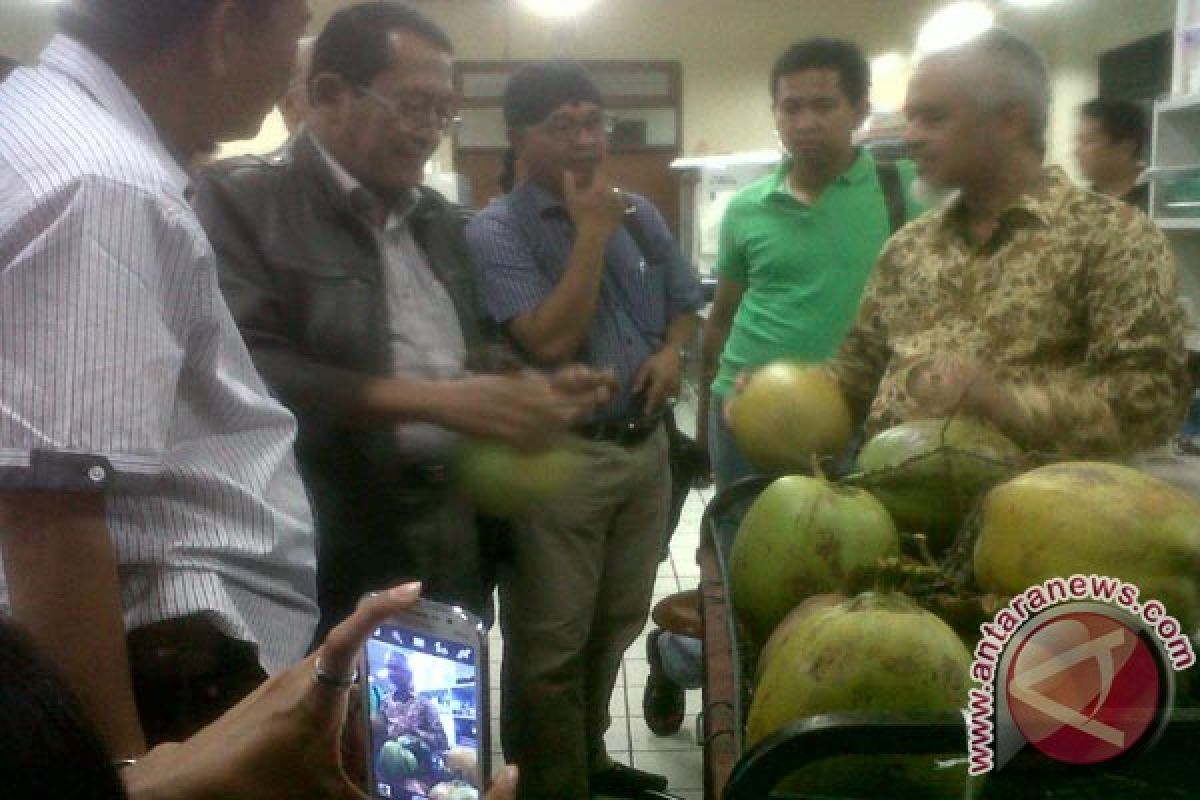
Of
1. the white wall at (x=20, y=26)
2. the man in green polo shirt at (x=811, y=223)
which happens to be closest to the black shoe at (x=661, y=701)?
the man in green polo shirt at (x=811, y=223)

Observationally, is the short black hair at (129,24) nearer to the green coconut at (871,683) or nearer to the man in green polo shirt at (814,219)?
the green coconut at (871,683)


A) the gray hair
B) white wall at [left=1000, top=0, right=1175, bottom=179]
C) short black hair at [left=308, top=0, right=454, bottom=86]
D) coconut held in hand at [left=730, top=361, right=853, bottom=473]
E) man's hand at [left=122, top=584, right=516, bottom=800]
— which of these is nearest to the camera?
Answer: man's hand at [left=122, top=584, right=516, bottom=800]

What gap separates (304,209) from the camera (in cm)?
157

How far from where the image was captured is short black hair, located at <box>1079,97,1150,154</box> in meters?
4.32

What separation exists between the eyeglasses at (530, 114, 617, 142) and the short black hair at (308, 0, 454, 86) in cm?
52

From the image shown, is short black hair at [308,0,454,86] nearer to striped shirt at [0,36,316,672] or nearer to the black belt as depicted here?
striped shirt at [0,36,316,672]

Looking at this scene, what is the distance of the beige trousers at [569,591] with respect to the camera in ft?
7.12

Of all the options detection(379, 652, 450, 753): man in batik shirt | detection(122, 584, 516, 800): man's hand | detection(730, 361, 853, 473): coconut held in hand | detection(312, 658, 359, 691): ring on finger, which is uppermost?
detection(730, 361, 853, 473): coconut held in hand

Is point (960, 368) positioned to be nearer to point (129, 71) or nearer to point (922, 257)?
point (922, 257)

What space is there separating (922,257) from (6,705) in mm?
1202

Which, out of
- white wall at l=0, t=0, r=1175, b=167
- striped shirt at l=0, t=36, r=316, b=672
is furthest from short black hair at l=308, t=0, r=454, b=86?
white wall at l=0, t=0, r=1175, b=167

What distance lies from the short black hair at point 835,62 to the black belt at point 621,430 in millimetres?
804

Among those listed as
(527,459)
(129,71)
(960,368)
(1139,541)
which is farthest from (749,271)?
(1139,541)

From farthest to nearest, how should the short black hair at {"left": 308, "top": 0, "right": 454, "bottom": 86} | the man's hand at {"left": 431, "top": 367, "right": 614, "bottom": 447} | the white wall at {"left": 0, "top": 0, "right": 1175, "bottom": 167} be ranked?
the white wall at {"left": 0, "top": 0, "right": 1175, "bottom": 167} < the short black hair at {"left": 308, "top": 0, "right": 454, "bottom": 86} < the man's hand at {"left": 431, "top": 367, "right": 614, "bottom": 447}
